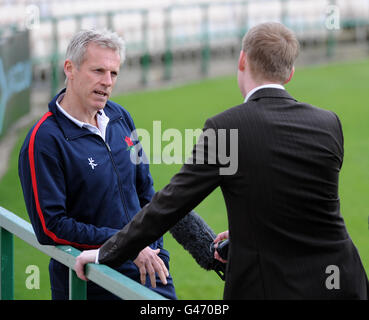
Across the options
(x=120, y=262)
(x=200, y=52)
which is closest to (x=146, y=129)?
(x=200, y=52)

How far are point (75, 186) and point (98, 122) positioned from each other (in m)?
0.36

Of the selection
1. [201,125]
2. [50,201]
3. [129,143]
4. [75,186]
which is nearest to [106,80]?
[129,143]

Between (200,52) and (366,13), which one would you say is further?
(366,13)

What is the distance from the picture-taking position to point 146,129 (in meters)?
11.0

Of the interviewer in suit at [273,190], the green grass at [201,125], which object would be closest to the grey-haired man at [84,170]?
the interviewer in suit at [273,190]

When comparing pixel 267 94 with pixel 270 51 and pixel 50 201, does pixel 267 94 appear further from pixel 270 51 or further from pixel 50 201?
pixel 50 201

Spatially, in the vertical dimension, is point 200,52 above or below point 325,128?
below

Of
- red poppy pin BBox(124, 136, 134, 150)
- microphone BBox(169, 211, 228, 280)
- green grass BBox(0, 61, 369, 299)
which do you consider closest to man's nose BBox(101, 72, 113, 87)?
red poppy pin BBox(124, 136, 134, 150)

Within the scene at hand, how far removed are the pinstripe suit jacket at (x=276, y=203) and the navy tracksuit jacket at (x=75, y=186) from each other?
0.57 meters

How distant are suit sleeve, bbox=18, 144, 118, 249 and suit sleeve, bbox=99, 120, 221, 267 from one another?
37cm

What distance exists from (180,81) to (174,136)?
203 inches

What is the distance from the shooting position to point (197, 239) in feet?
10.8

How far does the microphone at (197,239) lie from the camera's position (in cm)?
323
